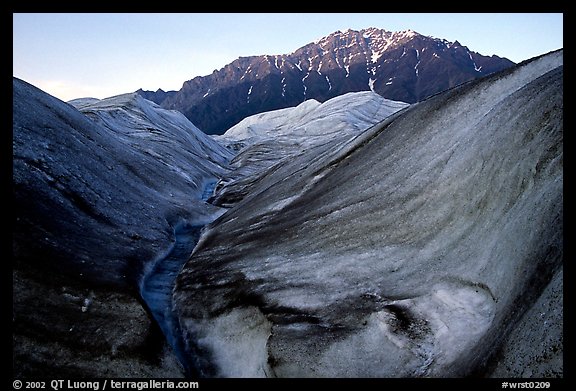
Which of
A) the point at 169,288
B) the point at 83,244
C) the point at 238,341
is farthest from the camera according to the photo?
the point at 169,288

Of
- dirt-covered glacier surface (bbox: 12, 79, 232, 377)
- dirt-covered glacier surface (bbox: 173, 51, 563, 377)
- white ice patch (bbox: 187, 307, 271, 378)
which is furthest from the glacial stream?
white ice patch (bbox: 187, 307, 271, 378)

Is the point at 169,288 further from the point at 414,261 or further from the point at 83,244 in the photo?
the point at 414,261

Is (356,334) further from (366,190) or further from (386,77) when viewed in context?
(386,77)

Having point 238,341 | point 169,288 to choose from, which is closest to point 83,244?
point 169,288

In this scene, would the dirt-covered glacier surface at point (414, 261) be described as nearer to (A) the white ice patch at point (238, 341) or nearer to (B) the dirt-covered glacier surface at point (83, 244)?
(A) the white ice patch at point (238, 341)

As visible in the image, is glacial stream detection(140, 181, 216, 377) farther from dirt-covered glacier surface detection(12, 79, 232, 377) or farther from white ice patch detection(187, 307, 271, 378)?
white ice patch detection(187, 307, 271, 378)
